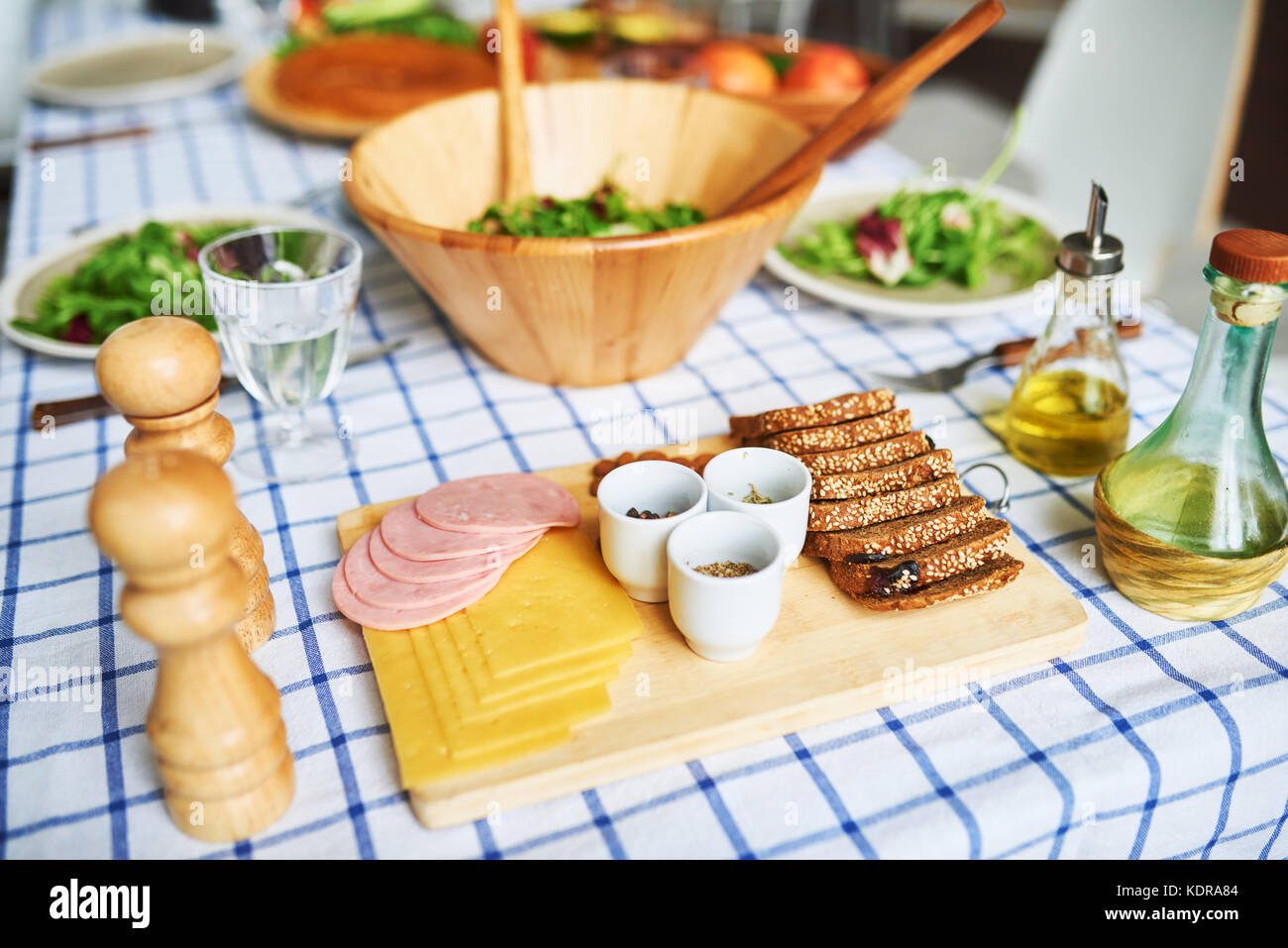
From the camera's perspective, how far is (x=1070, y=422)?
3.51ft

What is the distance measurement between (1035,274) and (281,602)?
1.12 meters

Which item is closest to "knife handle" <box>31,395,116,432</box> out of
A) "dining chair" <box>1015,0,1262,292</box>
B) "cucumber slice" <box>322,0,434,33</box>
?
"cucumber slice" <box>322,0,434,33</box>

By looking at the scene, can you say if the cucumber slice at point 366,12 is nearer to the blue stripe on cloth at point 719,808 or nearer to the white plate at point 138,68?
the white plate at point 138,68

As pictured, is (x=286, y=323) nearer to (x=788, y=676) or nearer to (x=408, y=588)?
(x=408, y=588)

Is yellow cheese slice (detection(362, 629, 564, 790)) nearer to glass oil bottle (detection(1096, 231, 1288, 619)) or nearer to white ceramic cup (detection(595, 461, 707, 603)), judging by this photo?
white ceramic cup (detection(595, 461, 707, 603))

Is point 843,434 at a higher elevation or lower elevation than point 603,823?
higher

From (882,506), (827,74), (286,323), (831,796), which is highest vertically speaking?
(827,74)

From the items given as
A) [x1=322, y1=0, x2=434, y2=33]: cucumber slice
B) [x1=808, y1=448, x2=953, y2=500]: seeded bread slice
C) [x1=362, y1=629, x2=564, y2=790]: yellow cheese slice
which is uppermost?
[x1=322, y1=0, x2=434, y2=33]: cucumber slice

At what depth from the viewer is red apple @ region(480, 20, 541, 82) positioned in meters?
2.00

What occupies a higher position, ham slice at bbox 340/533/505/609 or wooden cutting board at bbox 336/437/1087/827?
ham slice at bbox 340/533/505/609

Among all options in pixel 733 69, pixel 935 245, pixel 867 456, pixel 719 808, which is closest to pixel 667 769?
pixel 719 808

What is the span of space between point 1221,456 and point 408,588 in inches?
28.3

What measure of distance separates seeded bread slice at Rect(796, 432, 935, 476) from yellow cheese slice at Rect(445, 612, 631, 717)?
0.29 m

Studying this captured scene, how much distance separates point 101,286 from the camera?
1.37 meters
